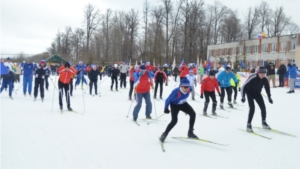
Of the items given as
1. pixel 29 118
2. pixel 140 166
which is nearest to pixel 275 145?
pixel 140 166

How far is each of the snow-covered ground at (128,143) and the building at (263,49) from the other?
3356 cm

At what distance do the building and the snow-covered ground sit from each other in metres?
33.6

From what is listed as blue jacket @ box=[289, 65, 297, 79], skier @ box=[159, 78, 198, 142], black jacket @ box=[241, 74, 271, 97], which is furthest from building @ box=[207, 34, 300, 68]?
skier @ box=[159, 78, 198, 142]

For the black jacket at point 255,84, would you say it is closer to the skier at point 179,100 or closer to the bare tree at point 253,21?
the skier at point 179,100

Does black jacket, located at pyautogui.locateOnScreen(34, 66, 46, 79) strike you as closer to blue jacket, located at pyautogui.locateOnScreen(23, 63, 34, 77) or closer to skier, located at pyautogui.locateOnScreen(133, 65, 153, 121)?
blue jacket, located at pyautogui.locateOnScreen(23, 63, 34, 77)

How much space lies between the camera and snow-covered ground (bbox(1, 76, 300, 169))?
548 cm

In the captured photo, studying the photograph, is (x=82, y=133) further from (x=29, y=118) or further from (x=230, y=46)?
(x=230, y=46)

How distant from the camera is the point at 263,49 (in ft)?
175

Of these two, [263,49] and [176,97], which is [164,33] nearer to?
[263,49]

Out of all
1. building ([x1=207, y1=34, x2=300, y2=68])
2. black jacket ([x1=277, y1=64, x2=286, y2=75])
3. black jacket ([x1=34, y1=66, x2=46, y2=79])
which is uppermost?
building ([x1=207, y1=34, x2=300, y2=68])

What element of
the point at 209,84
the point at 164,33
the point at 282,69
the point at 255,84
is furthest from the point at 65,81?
the point at 164,33

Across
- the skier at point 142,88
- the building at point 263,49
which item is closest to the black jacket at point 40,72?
the skier at point 142,88

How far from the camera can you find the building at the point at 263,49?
46.8 m

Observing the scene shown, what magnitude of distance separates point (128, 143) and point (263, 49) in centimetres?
5163
